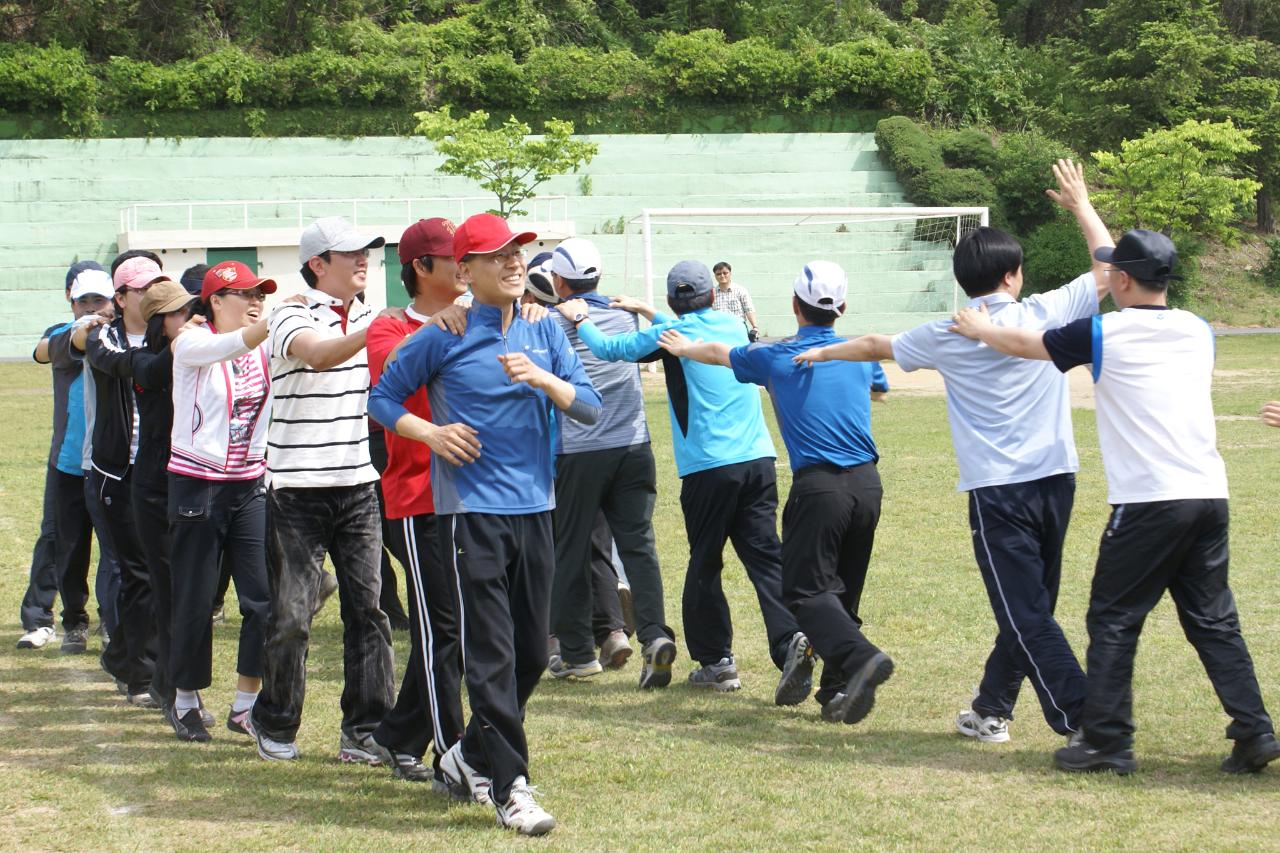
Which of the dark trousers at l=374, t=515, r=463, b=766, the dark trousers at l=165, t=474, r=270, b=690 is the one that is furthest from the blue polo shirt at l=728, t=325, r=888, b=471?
the dark trousers at l=165, t=474, r=270, b=690

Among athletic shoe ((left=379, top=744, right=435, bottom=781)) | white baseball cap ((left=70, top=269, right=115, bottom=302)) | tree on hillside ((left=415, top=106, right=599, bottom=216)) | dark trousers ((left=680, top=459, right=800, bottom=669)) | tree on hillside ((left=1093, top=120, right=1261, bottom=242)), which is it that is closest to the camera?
athletic shoe ((left=379, top=744, right=435, bottom=781))

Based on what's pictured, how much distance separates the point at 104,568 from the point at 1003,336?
4.69m

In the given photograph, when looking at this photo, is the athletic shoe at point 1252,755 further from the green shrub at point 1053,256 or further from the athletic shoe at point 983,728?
the green shrub at point 1053,256

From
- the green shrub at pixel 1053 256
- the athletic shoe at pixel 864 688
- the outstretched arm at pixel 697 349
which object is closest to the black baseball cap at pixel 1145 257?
the outstretched arm at pixel 697 349

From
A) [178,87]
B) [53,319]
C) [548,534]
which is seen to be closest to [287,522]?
[548,534]

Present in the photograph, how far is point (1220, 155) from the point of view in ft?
119

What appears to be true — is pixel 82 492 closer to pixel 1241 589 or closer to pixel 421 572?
pixel 421 572

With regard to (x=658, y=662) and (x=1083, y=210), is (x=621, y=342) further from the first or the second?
(x=1083, y=210)

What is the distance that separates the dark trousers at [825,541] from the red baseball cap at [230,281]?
2336 millimetres

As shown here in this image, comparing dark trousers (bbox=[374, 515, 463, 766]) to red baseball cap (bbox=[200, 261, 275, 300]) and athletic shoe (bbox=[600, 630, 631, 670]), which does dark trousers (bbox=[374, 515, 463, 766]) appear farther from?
athletic shoe (bbox=[600, 630, 631, 670])

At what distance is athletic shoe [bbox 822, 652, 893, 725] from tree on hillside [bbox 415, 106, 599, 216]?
31.3 m

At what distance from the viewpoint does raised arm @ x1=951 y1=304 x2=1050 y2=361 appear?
5.06 m

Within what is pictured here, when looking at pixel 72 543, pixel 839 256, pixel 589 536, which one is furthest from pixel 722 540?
pixel 839 256

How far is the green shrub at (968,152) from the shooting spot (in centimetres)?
4091
